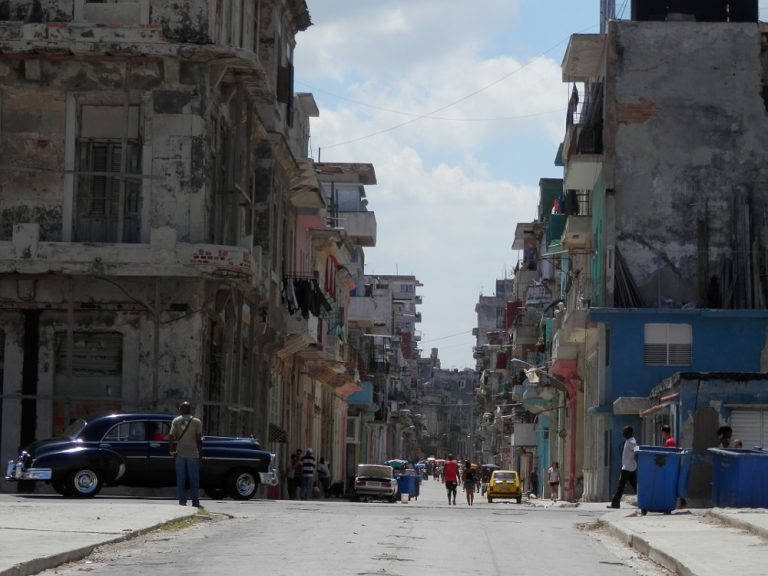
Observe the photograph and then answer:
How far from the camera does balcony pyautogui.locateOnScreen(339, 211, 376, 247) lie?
2992 inches

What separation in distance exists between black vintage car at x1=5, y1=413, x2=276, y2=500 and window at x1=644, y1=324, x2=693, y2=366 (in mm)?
18020

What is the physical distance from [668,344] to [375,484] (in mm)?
11732

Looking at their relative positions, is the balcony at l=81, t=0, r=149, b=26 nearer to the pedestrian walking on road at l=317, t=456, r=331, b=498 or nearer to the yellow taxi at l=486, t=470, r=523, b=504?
the pedestrian walking on road at l=317, t=456, r=331, b=498

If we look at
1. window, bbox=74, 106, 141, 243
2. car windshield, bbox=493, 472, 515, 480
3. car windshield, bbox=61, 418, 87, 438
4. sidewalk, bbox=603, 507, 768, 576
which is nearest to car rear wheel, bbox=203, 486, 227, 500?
car windshield, bbox=61, 418, 87, 438

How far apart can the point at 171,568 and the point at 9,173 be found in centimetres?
2364

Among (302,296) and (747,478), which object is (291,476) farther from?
(747,478)

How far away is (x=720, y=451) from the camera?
83.4 feet

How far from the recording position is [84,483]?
27984mm

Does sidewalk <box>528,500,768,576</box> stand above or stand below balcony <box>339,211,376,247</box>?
below

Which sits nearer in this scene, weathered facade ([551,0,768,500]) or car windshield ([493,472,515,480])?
weathered facade ([551,0,768,500])

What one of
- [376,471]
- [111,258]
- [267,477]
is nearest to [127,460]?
[267,477]

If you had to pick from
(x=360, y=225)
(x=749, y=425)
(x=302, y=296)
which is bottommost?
(x=749, y=425)

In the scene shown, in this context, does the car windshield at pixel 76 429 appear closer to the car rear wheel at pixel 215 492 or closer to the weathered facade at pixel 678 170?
the car rear wheel at pixel 215 492

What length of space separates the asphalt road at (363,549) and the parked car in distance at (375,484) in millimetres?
28178
